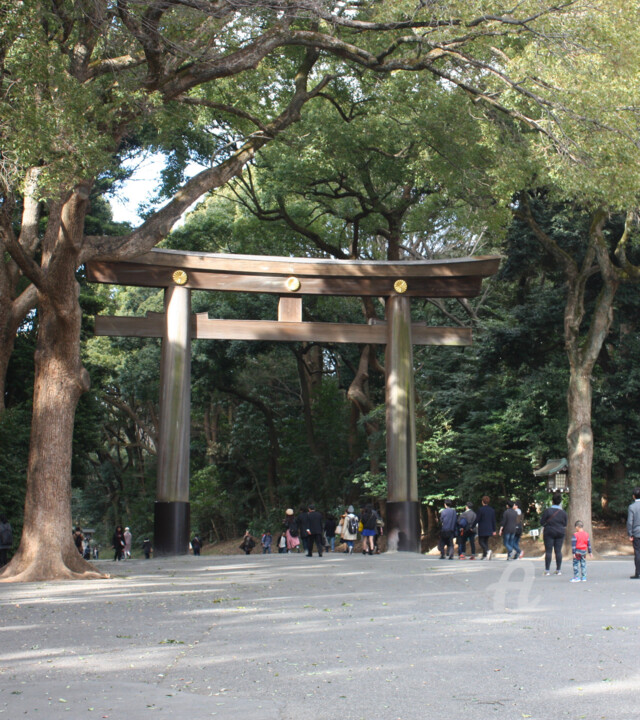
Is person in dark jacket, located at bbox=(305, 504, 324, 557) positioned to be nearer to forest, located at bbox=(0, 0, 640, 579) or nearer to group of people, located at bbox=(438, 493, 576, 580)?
group of people, located at bbox=(438, 493, 576, 580)

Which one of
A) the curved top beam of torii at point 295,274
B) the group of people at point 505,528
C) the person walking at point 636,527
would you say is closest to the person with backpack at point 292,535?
the group of people at point 505,528

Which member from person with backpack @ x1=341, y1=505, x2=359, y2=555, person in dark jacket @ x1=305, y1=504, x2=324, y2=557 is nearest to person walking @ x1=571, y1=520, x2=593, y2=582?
person in dark jacket @ x1=305, y1=504, x2=324, y2=557

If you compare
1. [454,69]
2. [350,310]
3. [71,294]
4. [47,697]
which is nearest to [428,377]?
[350,310]

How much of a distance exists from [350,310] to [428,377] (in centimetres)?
413

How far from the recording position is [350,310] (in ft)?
101

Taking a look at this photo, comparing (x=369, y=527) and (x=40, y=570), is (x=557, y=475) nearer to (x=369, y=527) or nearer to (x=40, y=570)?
(x=369, y=527)

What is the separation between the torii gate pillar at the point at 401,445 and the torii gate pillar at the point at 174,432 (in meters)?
4.50

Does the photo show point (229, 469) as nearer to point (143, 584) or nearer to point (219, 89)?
point (219, 89)

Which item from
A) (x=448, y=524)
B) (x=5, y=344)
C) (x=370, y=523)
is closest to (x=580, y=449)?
(x=448, y=524)

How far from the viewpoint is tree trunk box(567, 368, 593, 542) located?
64.2 feet

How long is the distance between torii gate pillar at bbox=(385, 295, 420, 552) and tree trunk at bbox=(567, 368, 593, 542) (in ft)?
13.0

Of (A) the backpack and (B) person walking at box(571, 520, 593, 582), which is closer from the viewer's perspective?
(B) person walking at box(571, 520, 593, 582)

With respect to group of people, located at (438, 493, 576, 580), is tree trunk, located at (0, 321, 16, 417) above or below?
above

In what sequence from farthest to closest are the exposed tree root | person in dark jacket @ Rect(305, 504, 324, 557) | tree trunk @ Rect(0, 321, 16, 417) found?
person in dark jacket @ Rect(305, 504, 324, 557)
tree trunk @ Rect(0, 321, 16, 417)
the exposed tree root
